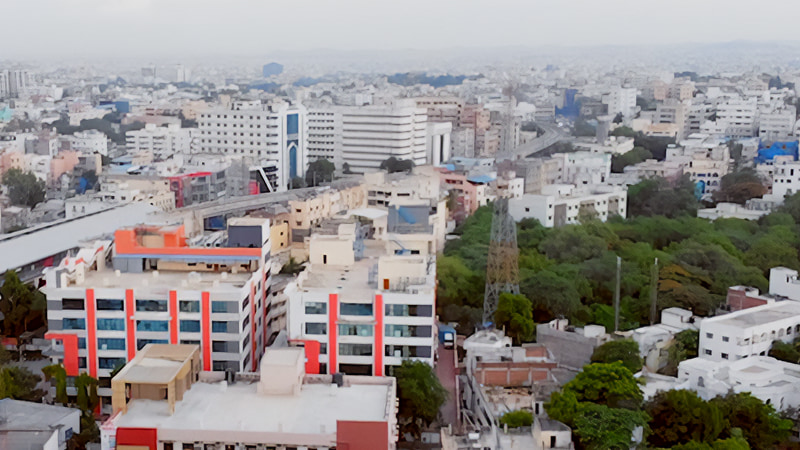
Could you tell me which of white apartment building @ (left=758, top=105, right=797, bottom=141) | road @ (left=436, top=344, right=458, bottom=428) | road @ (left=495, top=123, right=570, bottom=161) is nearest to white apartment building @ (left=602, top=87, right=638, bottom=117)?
white apartment building @ (left=758, top=105, right=797, bottom=141)

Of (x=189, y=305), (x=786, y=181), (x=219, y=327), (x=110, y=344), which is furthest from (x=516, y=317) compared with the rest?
(x=786, y=181)

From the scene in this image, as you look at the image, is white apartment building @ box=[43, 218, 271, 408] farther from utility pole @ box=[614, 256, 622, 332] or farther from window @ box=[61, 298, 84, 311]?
utility pole @ box=[614, 256, 622, 332]

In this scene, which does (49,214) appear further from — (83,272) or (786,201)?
(786,201)

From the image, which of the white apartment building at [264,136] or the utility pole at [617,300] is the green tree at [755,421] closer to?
the utility pole at [617,300]

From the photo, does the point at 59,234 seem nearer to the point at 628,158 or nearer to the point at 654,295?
the point at 654,295

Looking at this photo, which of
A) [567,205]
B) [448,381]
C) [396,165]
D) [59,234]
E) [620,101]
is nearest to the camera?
[448,381]
